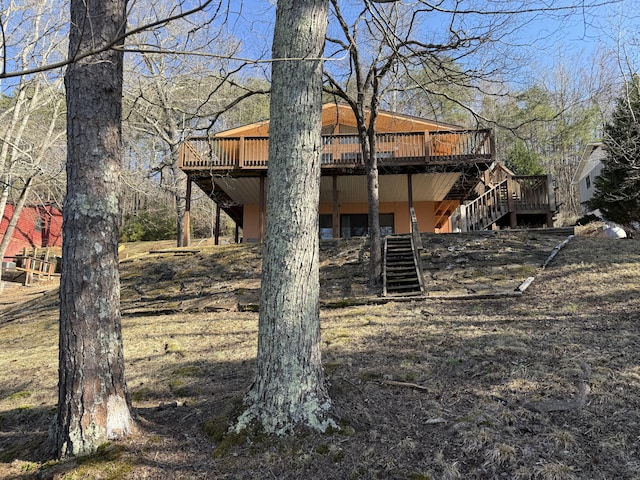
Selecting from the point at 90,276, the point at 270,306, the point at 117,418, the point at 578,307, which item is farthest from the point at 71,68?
the point at 578,307

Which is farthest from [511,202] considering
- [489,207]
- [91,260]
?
[91,260]

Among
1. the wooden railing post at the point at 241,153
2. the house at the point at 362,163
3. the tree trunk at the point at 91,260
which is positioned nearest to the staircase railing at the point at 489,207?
the house at the point at 362,163

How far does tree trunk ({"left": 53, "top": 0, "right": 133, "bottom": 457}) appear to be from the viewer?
2646 mm

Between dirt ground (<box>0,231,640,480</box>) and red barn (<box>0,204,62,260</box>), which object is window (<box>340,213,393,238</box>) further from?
red barn (<box>0,204,62,260</box>)

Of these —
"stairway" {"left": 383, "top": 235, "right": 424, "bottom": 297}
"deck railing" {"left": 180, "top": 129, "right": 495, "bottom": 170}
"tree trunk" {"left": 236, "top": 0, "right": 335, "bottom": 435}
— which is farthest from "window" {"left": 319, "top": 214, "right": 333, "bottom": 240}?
"tree trunk" {"left": 236, "top": 0, "right": 335, "bottom": 435}

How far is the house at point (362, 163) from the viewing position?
13344mm

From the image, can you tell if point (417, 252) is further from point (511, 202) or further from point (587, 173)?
point (587, 173)

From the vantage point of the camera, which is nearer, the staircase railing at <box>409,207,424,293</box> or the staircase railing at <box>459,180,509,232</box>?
the staircase railing at <box>409,207,424,293</box>

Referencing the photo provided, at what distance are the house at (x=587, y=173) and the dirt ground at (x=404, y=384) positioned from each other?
19.7m

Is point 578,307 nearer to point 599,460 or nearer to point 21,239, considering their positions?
point 599,460

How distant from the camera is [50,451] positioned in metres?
2.66

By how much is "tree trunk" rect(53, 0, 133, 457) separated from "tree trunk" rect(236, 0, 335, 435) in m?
0.92

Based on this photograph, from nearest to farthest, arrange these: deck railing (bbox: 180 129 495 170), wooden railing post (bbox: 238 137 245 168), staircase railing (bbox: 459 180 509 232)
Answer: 1. deck railing (bbox: 180 129 495 170)
2. wooden railing post (bbox: 238 137 245 168)
3. staircase railing (bbox: 459 180 509 232)

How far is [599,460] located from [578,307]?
4328 millimetres
